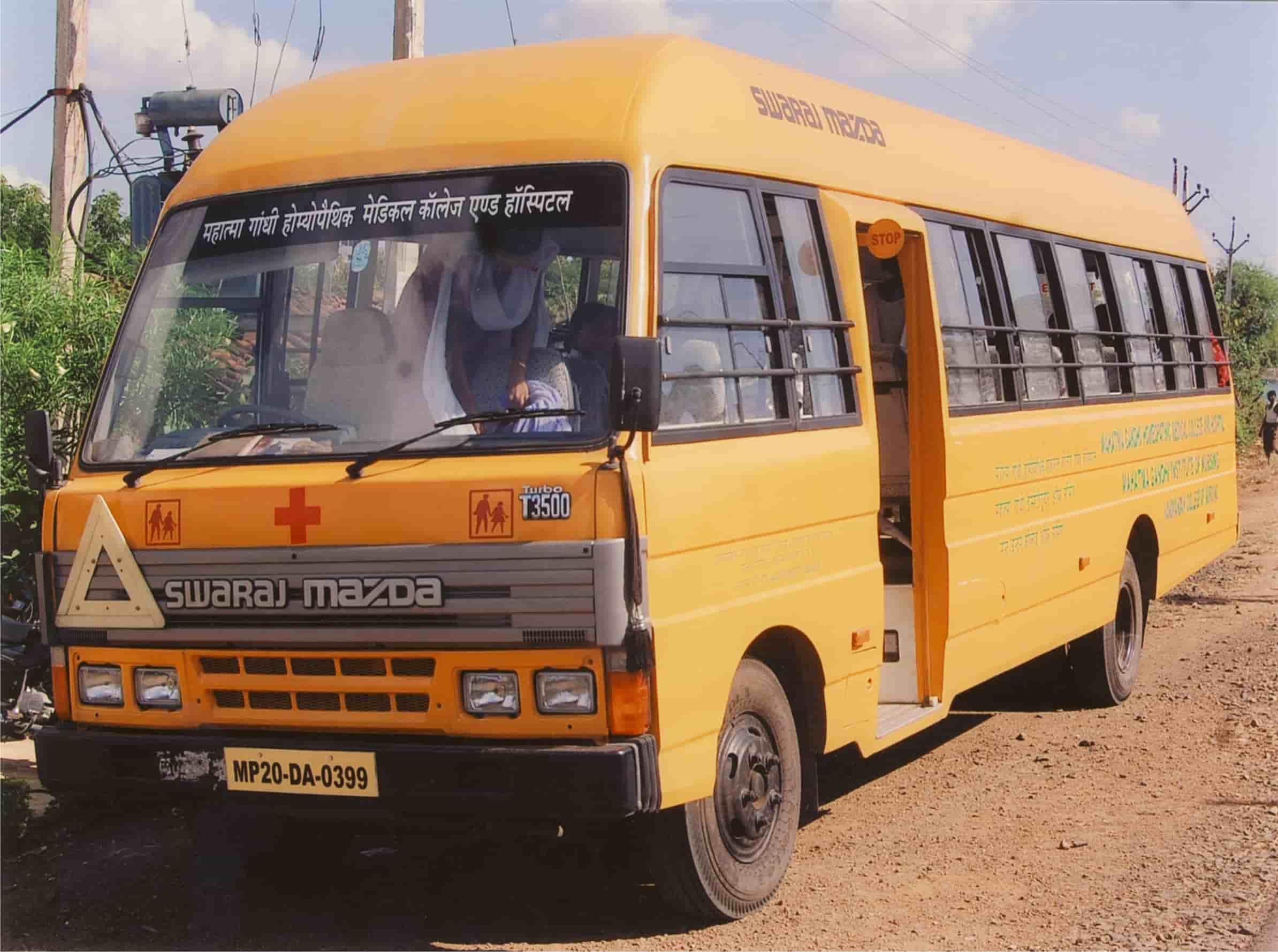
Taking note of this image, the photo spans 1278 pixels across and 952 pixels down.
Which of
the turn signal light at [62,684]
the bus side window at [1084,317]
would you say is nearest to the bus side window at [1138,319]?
the bus side window at [1084,317]

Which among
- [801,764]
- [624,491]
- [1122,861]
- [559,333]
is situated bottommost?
[1122,861]

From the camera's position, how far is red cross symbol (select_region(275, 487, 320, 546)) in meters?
5.29

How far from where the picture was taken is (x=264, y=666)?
5438 mm

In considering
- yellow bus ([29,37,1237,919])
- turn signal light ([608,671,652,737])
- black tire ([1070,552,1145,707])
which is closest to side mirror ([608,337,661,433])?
yellow bus ([29,37,1237,919])

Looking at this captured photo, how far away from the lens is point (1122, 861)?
21.6 ft

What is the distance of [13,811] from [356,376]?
305 cm

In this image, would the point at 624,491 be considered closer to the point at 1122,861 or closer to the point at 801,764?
the point at 801,764

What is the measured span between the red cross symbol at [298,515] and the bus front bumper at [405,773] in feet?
2.11

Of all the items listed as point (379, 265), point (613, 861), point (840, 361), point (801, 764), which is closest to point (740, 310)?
point (840, 361)

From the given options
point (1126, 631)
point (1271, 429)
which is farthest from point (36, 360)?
point (1271, 429)

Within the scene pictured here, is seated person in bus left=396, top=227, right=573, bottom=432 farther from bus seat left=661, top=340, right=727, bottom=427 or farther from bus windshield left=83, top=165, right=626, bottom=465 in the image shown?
bus seat left=661, top=340, right=727, bottom=427

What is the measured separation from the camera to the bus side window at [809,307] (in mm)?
6379

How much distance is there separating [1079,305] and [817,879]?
4433 mm

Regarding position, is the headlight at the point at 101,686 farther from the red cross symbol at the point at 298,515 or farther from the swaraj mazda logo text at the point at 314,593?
the red cross symbol at the point at 298,515
